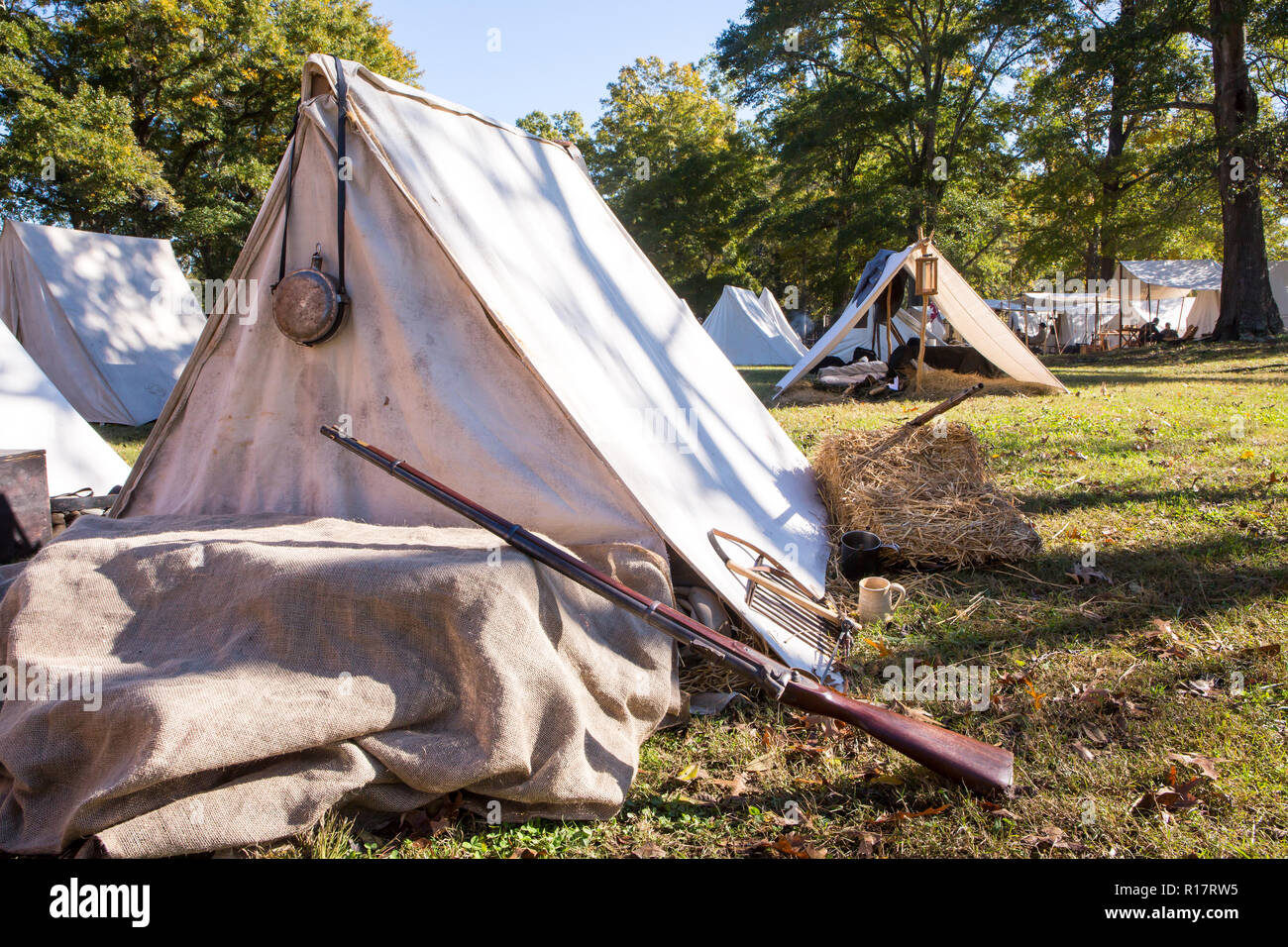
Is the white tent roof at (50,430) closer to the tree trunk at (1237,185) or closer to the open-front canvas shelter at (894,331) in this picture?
the open-front canvas shelter at (894,331)

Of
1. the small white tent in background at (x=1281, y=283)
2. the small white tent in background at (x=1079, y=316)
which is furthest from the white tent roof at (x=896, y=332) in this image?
the small white tent in background at (x=1281, y=283)

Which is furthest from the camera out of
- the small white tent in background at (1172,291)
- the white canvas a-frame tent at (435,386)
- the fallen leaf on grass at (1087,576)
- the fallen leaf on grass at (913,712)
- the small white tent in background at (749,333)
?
the small white tent in background at (1172,291)

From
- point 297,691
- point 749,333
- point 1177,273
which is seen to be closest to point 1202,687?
point 297,691

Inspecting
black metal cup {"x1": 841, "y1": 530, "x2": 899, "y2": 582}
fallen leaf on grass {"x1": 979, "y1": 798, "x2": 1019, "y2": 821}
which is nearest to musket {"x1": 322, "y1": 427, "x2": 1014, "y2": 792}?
fallen leaf on grass {"x1": 979, "y1": 798, "x2": 1019, "y2": 821}

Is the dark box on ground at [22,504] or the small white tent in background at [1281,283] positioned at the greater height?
the small white tent in background at [1281,283]

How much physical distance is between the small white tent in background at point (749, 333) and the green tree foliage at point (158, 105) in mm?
13159

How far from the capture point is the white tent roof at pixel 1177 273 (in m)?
23.3

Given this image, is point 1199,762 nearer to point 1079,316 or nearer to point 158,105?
point 158,105

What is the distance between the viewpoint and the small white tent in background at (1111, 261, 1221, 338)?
929 inches

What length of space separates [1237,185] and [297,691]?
1849 centimetres

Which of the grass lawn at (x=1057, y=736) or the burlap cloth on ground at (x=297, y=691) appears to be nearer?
the burlap cloth on ground at (x=297, y=691)

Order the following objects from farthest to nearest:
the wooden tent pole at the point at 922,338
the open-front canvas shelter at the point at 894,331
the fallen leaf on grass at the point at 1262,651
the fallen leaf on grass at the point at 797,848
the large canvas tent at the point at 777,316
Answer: the large canvas tent at the point at 777,316 → the open-front canvas shelter at the point at 894,331 → the wooden tent pole at the point at 922,338 → the fallen leaf on grass at the point at 1262,651 → the fallen leaf on grass at the point at 797,848
